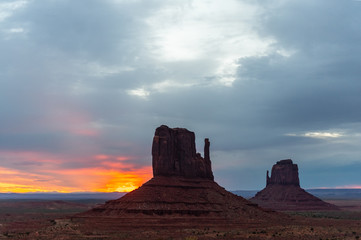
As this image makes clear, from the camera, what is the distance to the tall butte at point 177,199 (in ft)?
361

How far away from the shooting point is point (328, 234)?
8988 centimetres

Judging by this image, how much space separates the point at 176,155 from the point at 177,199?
1670 centimetres

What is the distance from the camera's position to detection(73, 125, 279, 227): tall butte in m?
110

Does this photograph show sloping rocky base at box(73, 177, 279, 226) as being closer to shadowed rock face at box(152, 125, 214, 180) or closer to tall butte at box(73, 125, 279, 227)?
tall butte at box(73, 125, 279, 227)

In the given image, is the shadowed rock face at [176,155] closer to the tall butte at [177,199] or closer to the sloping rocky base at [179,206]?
the tall butte at [177,199]

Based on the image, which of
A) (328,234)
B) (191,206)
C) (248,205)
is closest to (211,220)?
(191,206)

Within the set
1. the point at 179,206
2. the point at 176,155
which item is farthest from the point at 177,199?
the point at 176,155

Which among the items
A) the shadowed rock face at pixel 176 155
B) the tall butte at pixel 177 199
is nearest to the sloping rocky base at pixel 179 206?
the tall butte at pixel 177 199

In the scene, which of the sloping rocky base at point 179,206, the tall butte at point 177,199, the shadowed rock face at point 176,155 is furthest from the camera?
the shadowed rock face at point 176,155

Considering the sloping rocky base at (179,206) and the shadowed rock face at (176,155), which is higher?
the shadowed rock face at (176,155)

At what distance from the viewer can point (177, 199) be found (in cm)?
11812

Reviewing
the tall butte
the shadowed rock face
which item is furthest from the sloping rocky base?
the shadowed rock face

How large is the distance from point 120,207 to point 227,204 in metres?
29.8

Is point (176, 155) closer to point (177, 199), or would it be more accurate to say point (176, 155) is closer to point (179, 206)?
point (177, 199)
